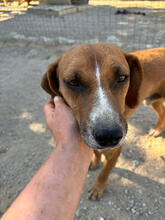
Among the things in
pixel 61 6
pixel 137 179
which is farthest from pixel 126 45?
pixel 61 6

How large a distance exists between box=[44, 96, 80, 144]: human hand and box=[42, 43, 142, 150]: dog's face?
9cm

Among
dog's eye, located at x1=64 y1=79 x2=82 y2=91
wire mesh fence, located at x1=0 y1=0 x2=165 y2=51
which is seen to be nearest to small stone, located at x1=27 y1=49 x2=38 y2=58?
wire mesh fence, located at x1=0 y1=0 x2=165 y2=51

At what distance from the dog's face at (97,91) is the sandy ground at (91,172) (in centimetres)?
159

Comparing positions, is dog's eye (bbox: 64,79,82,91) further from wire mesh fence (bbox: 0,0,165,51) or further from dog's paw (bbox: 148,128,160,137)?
wire mesh fence (bbox: 0,0,165,51)

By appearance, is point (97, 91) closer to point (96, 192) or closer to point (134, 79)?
point (134, 79)

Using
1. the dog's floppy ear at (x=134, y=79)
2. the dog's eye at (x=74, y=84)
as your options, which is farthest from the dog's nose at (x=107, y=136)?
the dog's floppy ear at (x=134, y=79)

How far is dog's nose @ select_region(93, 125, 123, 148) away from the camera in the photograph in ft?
5.60

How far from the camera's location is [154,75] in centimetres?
322

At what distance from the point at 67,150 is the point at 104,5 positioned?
47.4ft

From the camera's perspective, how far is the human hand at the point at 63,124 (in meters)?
2.08

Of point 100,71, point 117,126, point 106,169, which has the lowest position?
point 106,169

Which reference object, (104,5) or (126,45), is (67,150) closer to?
(126,45)

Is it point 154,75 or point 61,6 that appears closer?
point 154,75

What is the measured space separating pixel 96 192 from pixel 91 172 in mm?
507
